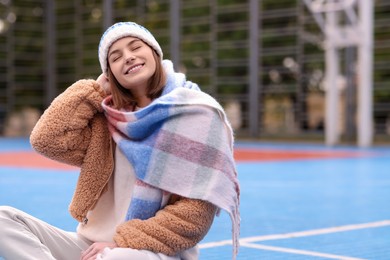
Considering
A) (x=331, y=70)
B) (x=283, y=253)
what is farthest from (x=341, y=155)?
(x=283, y=253)

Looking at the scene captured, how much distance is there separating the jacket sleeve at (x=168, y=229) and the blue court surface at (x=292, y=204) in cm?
171

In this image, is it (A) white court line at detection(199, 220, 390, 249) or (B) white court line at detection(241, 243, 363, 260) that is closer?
(B) white court line at detection(241, 243, 363, 260)

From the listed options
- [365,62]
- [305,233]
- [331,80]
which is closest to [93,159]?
[305,233]

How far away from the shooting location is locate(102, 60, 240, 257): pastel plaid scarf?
2965 mm

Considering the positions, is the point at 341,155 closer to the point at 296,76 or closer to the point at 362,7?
the point at 362,7

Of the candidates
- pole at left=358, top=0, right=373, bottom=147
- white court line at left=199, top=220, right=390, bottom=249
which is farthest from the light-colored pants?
pole at left=358, top=0, right=373, bottom=147

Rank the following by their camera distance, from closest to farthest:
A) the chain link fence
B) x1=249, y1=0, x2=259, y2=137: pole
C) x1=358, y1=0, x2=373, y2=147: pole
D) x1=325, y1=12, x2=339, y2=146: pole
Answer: x1=358, y1=0, x2=373, y2=147: pole → x1=325, y1=12, x2=339, y2=146: pole → the chain link fence → x1=249, y1=0, x2=259, y2=137: pole

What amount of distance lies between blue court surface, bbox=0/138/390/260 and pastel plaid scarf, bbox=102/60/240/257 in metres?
1.69

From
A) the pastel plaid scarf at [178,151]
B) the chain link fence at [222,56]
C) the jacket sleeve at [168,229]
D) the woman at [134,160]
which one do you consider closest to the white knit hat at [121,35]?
the woman at [134,160]

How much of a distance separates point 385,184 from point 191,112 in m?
6.76

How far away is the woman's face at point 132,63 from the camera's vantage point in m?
3.08

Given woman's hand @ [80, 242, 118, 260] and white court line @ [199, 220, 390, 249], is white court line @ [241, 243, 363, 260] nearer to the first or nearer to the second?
white court line @ [199, 220, 390, 249]

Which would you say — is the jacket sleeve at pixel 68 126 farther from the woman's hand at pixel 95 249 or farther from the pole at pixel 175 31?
the pole at pixel 175 31

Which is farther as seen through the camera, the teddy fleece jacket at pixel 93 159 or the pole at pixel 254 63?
the pole at pixel 254 63
